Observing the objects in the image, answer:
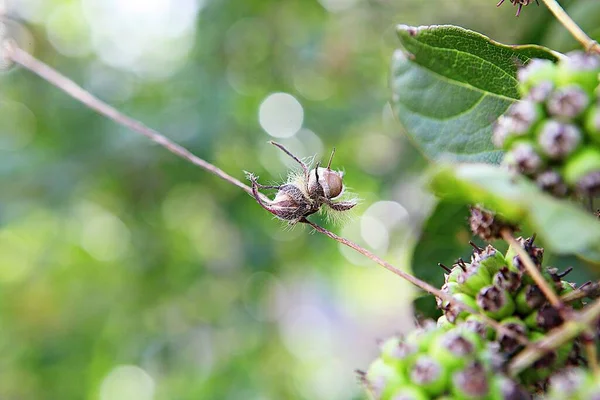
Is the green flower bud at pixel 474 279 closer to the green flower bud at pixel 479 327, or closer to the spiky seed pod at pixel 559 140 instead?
the green flower bud at pixel 479 327

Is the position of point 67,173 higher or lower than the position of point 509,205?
lower

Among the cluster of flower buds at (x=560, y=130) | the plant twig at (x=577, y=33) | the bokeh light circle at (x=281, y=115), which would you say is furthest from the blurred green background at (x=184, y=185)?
the cluster of flower buds at (x=560, y=130)

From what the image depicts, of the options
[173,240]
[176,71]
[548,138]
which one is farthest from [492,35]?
[548,138]

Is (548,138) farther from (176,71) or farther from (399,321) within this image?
(399,321)

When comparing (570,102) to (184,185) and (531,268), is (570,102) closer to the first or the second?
(531,268)

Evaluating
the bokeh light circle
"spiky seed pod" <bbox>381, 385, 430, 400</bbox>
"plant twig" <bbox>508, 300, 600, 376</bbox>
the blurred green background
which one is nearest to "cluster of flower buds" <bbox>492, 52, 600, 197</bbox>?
"plant twig" <bbox>508, 300, 600, 376</bbox>

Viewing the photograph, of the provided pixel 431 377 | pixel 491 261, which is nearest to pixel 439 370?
pixel 431 377
